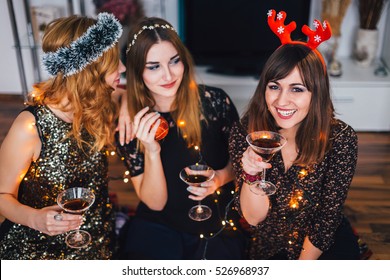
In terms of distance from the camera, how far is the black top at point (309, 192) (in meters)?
2.04

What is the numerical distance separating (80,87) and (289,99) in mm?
838

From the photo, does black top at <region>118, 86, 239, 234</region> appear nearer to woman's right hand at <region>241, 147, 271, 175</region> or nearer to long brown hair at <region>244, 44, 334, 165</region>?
long brown hair at <region>244, 44, 334, 165</region>

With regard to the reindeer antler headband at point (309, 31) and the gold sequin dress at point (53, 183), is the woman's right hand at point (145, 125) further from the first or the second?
the reindeer antler headband at point (309, 31)

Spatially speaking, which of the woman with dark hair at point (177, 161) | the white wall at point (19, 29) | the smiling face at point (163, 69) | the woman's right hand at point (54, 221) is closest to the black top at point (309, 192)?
the woman with dark hair at point (177, 161)

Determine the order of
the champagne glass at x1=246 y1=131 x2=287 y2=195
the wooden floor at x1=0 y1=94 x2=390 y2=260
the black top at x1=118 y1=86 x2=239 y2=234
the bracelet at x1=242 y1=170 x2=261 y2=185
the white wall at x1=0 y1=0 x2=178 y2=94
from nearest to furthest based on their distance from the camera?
the champagne glass at x1=246 y1=131 x2=287 y2=195
the bracelet at x1=242 y1=170 x2=261 y2=185
the black top at x1=118 y1=86 x2=239 y2=234
the wooden floor at x1=0 y1=94 x2=390 y2=260
the white wall at x1=0 y1=0 x2=178 y2=94

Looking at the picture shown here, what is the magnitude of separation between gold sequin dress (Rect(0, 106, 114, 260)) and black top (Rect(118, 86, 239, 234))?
0.73 feet

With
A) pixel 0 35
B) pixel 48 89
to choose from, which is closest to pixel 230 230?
pixel 48 89

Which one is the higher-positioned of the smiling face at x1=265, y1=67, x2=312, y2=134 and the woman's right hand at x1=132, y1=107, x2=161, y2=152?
the smiling face at x1=265, y1=67, x2=312, y2=134

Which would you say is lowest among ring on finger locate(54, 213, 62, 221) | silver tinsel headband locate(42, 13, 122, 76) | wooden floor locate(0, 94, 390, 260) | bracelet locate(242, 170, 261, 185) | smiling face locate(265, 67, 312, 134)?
Answer: wooden floor locate(0, 94, 390, 260)

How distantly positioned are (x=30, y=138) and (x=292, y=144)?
1.09 meters

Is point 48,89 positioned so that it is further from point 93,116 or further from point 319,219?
point 319,219

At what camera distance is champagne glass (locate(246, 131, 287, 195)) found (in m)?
1.86

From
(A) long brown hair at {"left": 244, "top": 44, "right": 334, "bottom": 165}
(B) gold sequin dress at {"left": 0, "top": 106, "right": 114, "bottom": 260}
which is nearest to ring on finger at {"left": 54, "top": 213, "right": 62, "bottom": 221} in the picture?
(B) gold sequin dress at {"left": 0, "top": 106, "right": 114, "bottom": 260}
